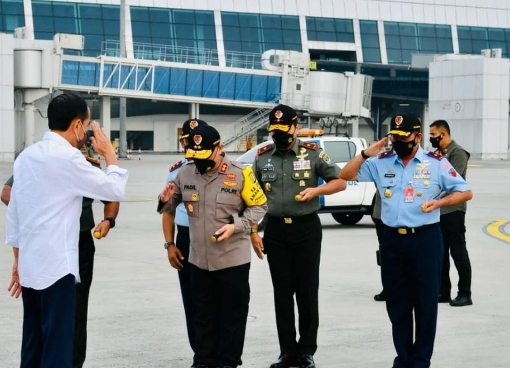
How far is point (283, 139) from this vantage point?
833 cm

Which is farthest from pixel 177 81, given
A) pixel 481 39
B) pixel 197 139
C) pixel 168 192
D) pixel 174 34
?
pixel 197 139

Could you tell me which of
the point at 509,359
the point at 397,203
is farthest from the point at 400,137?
the point at 509,359

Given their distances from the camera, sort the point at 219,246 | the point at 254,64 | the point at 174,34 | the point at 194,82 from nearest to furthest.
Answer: the point at 219,246 < the point at 194,82 < the point at 174,34 < the point at 254,64

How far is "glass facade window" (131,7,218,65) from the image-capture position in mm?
77438

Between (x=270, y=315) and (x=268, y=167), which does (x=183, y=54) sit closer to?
(x=270, y=315)

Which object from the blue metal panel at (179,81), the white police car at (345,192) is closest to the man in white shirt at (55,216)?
the white police car at (345,192)

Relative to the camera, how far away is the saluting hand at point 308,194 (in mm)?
8211

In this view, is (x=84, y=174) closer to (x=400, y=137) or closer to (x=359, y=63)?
(x=400, y=137)

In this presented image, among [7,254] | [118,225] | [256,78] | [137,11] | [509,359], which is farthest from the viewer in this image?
[137,11]

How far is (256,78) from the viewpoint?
68.9 meters

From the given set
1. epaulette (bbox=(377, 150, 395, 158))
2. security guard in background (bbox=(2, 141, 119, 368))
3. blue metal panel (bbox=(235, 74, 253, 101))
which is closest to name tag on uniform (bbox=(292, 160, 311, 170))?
epaulette (bbox=(377, 150, 395, 158))

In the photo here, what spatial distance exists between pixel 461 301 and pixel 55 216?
6097mm

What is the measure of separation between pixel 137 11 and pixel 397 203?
233ft

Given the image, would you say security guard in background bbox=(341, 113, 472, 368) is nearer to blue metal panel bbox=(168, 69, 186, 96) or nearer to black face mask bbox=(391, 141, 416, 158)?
black face mask bbox=(391, 141, 416, 158)
